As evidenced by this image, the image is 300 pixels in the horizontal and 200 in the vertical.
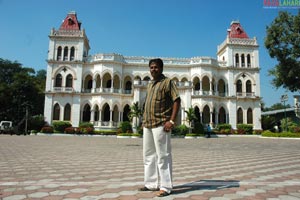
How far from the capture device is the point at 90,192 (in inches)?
144

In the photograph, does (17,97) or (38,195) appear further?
(17,97)

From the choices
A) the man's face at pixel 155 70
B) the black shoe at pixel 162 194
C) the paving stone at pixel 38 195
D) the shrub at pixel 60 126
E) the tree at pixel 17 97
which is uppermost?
the tree at pixel 17 97

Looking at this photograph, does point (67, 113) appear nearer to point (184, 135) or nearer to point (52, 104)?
point (52, 104)

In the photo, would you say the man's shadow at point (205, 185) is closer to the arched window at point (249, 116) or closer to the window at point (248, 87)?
the arched window at point (249, 116)

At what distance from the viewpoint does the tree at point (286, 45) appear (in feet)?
79.5

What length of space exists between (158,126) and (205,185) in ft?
4.90

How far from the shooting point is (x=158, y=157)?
3787 millimetres

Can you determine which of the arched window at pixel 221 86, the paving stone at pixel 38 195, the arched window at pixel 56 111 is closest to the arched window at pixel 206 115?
the arched window at pixel 221 86

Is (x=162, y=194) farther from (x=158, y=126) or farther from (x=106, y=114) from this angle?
(x=106, y=114)

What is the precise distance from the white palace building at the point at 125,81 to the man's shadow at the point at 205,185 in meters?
25.5

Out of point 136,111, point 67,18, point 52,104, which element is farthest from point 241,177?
point 67,18

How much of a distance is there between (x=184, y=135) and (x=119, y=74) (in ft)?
42.4

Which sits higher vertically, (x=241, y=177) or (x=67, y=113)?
(x=67, y=113)

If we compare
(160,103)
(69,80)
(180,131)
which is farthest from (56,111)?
(160,103)
